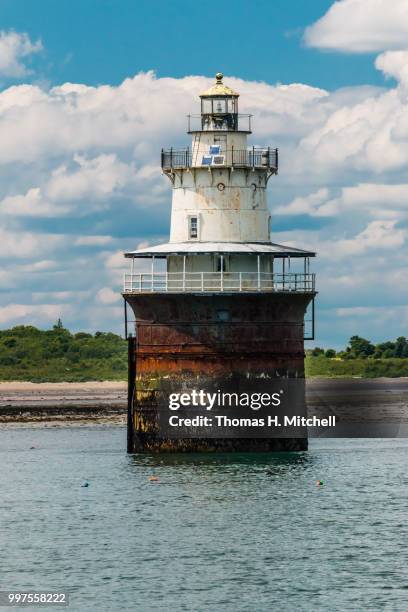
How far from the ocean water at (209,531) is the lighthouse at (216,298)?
2762 mm

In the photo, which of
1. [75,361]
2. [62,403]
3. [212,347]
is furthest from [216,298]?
[75,361]

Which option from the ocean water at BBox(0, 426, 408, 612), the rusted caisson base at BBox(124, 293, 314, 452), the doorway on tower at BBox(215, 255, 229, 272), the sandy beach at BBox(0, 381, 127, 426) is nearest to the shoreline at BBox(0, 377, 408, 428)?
the sandy beach at BBox(0, 381, 127, 426)

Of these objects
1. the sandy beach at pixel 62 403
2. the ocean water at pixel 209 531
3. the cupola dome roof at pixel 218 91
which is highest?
the cupola dome roof at pixel 218 91

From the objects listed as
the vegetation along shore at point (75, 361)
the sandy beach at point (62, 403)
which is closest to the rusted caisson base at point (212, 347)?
the sandy beach at point (62, 403)

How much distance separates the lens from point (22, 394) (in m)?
142

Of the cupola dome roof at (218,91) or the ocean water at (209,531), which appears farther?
the cupola dome roof at (218,91)

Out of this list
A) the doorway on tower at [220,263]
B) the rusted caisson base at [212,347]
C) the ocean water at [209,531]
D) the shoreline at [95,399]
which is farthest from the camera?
the shoreline at [95,399]

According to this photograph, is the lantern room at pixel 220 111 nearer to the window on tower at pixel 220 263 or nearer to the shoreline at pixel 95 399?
the window on tower at pixel 220 263

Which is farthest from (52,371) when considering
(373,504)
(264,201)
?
(373,504)

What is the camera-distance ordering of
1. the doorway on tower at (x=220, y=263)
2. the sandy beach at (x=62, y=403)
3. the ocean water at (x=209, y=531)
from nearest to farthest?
the ocean water at (x=209, y=531), the doorway on tower at (x=220, y=263), the sandy beach at (x=62, y=403)

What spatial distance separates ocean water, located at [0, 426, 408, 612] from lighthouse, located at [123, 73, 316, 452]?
276 centimetres

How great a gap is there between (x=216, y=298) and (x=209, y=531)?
51.6 feet

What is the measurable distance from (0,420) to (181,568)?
59.7 metres

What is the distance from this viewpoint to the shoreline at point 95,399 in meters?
107
